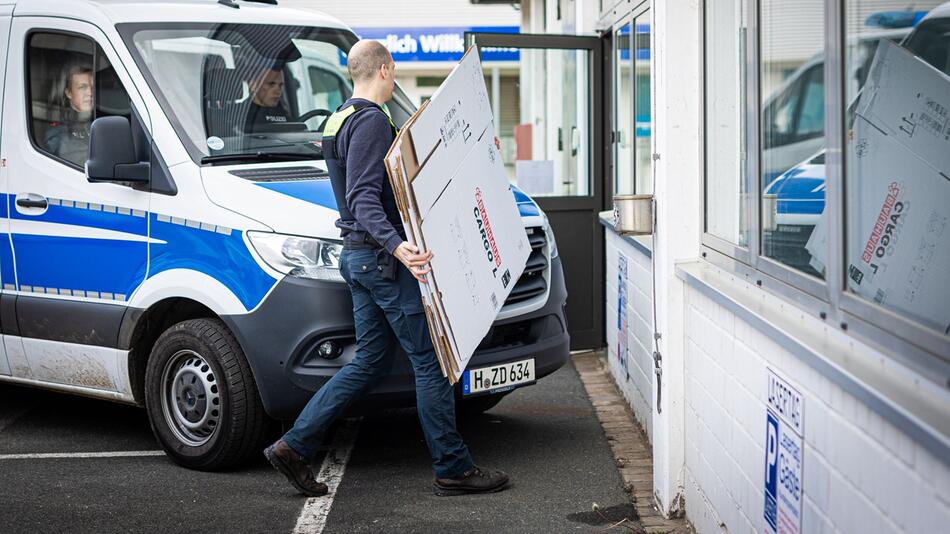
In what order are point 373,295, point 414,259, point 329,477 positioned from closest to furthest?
point 414,259 → point 373,295 → point 329,477

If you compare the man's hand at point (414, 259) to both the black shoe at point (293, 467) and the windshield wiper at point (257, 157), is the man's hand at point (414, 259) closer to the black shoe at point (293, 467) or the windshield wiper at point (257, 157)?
Result: the black shoe at point (293, 467)

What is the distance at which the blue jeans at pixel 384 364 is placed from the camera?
200 inches

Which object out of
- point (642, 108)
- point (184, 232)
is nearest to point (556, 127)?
point (642, 108)

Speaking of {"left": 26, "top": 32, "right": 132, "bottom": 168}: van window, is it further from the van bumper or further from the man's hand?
the man's hand

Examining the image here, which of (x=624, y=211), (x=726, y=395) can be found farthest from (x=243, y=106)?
(x=726, y=395)

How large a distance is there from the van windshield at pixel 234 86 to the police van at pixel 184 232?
11 millimetres

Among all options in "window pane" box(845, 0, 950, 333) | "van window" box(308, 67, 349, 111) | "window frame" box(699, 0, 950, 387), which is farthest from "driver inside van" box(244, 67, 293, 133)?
"window pane" box(845, 0, 950, 333)

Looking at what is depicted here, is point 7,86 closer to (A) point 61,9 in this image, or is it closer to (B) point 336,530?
(A) point 61,9

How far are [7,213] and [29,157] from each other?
0.33 metres

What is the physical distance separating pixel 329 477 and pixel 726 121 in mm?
2621

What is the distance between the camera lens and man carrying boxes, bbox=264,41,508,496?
4969 millimetres

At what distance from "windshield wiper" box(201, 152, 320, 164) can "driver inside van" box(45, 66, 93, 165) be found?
0.82 metres

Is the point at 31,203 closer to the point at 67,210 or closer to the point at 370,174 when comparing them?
the point at 67,210

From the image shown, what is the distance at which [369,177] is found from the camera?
495 centimetres
